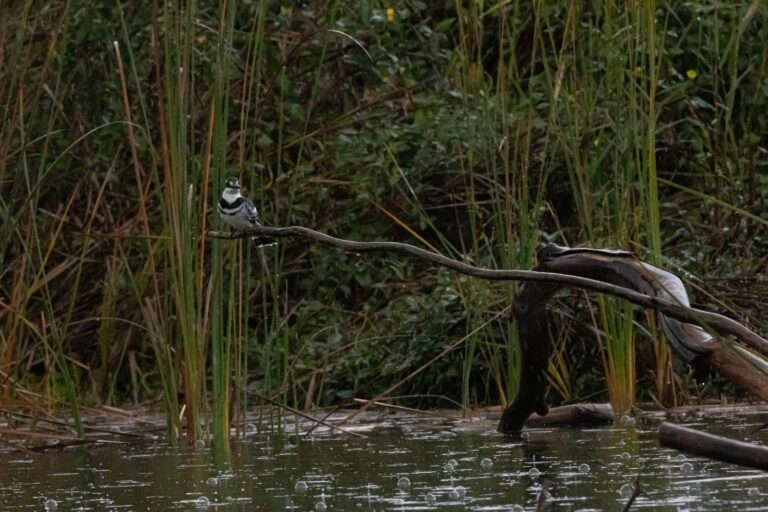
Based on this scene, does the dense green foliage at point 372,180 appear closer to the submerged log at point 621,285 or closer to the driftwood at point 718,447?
the submerged log at point 621,285

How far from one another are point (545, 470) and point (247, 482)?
0.89 metres

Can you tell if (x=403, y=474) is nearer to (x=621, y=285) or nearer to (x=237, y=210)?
(x=621, y=285)

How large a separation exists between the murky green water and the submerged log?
0.17 metres

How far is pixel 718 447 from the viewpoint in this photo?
257 cm

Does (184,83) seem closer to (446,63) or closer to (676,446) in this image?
(676,446)

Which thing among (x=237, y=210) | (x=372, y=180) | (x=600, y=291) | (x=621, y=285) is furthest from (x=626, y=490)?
(x=372, y=180)

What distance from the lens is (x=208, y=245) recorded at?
7.75 metres

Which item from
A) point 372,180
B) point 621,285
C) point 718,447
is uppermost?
point 372,180

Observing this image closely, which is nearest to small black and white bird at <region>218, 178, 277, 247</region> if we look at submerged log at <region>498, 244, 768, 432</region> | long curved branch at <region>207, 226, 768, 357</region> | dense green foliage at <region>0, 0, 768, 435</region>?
dense green foliage at <region>0, 0, 768, 435</region>

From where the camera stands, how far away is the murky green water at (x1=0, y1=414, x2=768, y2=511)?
3.81 metres

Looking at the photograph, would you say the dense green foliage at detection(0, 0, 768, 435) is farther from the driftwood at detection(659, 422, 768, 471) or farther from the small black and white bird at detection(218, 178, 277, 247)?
the driftwood at detection(659, 422, 768, 471)

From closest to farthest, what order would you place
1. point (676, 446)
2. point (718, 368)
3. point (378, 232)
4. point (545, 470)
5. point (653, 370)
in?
point (676, 446)
point (718, 368)
point (545, 470)
point (653, 370)
point (378, 232)

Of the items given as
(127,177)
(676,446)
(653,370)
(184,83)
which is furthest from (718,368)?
(127,177)

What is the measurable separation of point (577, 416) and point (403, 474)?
4.70 ft
